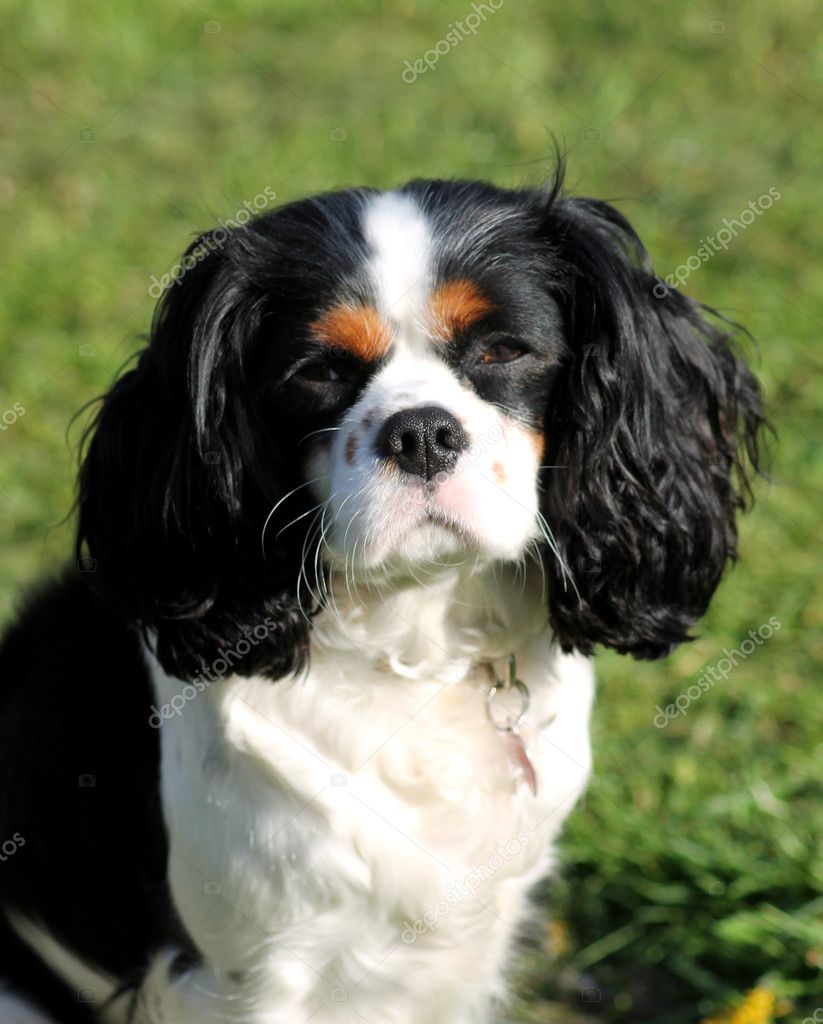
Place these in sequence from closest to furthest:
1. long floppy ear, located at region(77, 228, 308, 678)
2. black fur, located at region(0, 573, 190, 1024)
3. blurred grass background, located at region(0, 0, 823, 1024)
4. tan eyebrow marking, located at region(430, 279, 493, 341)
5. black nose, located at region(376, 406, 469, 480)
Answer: black nose, located at region(376, 406, 469, 480) < tan eyebrow marking, located at region(430, 279, 493, 341) < long floppy ear, located at region(77, 228, 308, 678) < black fur, located at region(0, 573, 190, 1024) < blurred grass background, located at region(0, 0, 823, 1024)

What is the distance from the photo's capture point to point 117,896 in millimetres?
3000

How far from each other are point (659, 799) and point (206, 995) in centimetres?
146

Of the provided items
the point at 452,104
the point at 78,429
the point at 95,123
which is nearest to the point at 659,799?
the point at 78,429

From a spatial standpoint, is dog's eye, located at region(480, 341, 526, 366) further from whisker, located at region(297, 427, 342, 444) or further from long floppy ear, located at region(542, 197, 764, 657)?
whisker, located at region(297, 427, 342, 444)

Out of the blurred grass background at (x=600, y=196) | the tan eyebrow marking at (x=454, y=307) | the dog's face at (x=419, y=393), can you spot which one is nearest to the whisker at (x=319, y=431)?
the dog's face at (x=419, y=393)

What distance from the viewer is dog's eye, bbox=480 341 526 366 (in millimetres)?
2541

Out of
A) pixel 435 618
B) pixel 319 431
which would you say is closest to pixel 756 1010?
pixel 435 618

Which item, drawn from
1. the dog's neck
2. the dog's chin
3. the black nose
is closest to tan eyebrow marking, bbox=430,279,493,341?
the black nose

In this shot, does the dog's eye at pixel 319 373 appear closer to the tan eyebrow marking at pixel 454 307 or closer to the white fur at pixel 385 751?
the white fur at pixel 385 751

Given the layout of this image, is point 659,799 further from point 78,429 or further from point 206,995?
point 78,429

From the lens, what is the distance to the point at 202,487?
262 cm

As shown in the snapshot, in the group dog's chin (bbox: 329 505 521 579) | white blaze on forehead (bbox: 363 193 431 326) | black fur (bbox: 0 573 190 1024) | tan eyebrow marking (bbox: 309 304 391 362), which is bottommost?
black fur (bbox: 0 573 190 1024)

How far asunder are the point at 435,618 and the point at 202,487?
0.55 meters

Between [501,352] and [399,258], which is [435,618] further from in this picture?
[399,258]
